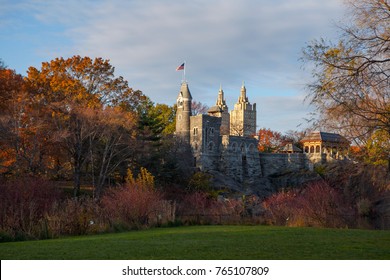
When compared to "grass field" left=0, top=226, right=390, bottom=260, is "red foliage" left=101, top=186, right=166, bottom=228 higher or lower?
higher

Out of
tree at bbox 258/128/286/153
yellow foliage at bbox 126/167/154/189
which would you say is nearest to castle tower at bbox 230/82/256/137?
tree at bbox 258/128/286/153

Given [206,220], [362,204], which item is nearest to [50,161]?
[206,220]

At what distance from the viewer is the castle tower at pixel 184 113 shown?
184 ft

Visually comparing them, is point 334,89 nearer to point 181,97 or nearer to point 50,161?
point 50,161

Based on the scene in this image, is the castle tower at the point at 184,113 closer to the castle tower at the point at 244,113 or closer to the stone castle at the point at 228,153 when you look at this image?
the stone castle at the point at 228,153

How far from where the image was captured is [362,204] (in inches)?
1358

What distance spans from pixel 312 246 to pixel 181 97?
45120 millimetres

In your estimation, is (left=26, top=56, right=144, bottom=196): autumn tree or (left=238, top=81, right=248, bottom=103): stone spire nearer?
(left=26, top=56, right=144, bottom=196): autumn tree

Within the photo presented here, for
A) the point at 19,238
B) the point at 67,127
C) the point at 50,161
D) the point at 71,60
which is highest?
the point at 71,60

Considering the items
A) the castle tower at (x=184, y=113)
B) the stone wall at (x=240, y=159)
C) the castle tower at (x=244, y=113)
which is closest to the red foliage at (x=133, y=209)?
the stone wall at (x=240, y=159)

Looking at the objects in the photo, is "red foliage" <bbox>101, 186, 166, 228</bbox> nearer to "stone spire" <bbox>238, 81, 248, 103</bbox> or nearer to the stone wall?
the stone wall

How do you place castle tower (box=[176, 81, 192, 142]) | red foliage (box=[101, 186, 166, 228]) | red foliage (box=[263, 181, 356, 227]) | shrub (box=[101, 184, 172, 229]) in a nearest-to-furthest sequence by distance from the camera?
shrub (box=[101, 184, 172, 229])
red foliage (box=[101, 186, 166, 228])
red foliage (box=[263, 181, 356, 227])
castle tower (box=[176, 81, 192, 142])

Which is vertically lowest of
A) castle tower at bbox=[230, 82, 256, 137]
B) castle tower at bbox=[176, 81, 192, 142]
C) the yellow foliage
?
the yellow foliage

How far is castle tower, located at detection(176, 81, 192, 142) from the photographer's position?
56.0 m
